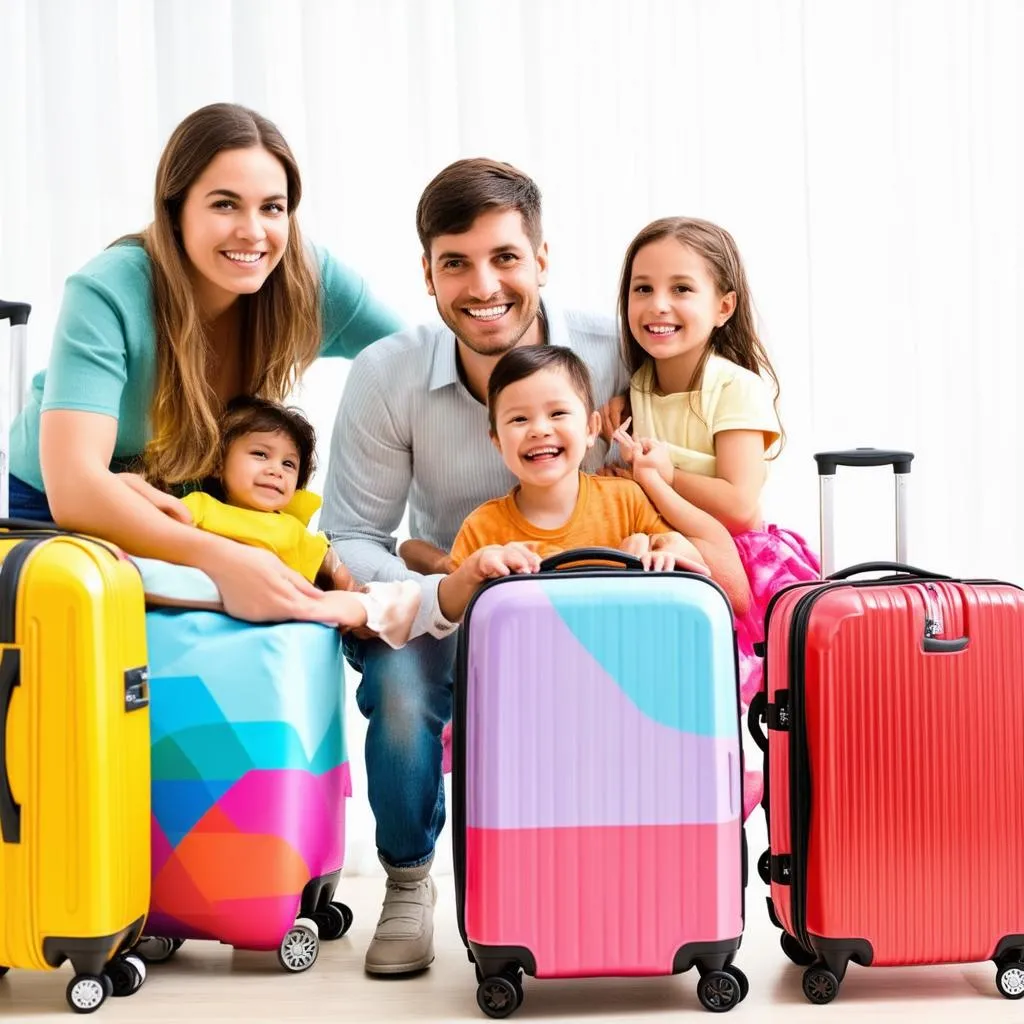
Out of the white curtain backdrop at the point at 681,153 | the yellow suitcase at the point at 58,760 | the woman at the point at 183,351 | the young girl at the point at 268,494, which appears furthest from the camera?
the white curtain backdrop at the point at 681,153

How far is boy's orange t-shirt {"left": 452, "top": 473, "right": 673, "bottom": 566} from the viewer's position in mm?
1820

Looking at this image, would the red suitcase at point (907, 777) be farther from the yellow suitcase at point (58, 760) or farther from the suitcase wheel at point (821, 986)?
the yellow suitcase at point (58, 760)

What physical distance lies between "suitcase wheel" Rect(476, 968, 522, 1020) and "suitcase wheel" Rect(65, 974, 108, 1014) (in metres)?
0.43

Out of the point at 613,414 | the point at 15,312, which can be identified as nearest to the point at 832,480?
the point at 613,414

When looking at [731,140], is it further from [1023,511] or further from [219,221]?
[219,221]

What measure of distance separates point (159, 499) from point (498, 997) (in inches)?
29.6

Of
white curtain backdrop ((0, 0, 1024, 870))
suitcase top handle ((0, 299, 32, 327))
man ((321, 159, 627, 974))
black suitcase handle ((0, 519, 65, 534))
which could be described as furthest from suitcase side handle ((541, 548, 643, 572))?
white curtain backdrop ((0, 0, 1024, 870))

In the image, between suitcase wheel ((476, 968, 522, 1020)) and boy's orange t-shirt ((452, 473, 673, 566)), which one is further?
boy's orange t-shirt ((452, 473, 673, 566))

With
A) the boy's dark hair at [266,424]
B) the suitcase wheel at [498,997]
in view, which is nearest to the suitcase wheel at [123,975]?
the suitcase wheel at [498,997]

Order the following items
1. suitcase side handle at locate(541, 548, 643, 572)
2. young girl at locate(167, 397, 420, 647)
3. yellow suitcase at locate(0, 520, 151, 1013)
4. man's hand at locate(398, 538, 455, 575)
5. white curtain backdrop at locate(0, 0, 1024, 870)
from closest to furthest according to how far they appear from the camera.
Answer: yellow suitcase at locate(0, 520, 151, 1013), suitcase side handle at locate(541, 548, 643, 572), young girl at locate(167, 397, 420, 647), man's hand at locate(398, 538, 455, 575), white curtain backdrop at locate(0, 0, 1024, 870)

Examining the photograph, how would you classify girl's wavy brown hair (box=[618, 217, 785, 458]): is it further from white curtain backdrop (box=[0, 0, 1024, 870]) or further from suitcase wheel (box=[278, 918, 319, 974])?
suitcase wheel (box=[278, 918, 319, 974])

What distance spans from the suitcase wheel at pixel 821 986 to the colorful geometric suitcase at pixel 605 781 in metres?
0.15

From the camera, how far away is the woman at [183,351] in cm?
173

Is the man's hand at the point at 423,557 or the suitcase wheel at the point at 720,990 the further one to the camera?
the man's hand at the point at 423,557
